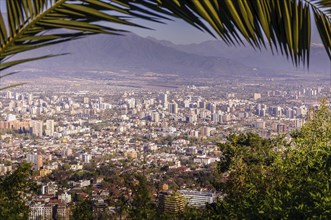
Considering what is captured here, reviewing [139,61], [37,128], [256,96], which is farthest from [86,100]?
[139,61]

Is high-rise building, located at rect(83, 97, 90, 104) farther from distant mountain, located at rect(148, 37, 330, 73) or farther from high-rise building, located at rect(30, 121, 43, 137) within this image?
distant mountain, located at rect(148, 37, 330, 73)

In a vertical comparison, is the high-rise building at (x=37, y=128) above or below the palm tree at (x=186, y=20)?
below

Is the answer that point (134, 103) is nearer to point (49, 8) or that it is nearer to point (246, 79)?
point (246, 79)

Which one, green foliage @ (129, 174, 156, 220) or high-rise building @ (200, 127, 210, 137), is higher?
green foliage @ (129, 174, 156, 220)

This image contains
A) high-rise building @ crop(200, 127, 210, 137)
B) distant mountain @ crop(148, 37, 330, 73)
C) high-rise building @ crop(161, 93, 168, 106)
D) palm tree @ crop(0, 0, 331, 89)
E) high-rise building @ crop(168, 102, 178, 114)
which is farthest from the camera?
distant mountain @ crop(148, 37, 330, 73)

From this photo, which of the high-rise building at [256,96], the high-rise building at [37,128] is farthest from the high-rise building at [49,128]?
the high-rise building at [256,96]

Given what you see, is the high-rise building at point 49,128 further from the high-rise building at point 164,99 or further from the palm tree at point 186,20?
the palm tree at point 186,20

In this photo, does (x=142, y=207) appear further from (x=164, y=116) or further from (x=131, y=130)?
(x=164, y=116)

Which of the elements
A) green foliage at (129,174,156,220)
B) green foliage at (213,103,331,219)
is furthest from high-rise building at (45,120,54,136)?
green foliage at (129,174,156,220)
